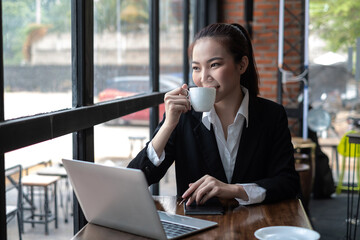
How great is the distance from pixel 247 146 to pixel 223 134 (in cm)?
10

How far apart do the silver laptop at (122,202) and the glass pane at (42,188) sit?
0.37 meters

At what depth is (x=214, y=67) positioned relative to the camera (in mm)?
1993

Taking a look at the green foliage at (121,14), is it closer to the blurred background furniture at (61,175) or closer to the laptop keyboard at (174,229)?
the blurred background furniture at (61,175)

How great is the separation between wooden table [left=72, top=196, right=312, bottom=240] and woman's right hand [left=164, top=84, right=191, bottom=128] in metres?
0.28

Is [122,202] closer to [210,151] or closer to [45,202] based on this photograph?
[210,151]

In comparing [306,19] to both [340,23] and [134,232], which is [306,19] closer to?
[340,23]

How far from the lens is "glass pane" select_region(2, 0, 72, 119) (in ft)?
5.87

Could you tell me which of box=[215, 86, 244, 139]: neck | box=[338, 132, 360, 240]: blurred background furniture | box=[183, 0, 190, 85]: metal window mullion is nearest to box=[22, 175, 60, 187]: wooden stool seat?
box=[215, 86, 244, 139]: neck

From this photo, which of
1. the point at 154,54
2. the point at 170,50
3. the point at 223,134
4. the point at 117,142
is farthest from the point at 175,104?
the point at 170,50

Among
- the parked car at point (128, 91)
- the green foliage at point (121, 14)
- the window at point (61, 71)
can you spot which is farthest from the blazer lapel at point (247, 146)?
the green foliage at point (121, 14)

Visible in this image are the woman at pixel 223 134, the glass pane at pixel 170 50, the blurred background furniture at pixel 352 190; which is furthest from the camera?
the glass pane at pixel 170 50

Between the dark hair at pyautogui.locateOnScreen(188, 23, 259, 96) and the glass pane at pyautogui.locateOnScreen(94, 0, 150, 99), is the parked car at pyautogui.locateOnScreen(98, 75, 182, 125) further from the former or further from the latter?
the dark hair at pyautogui.locateOnScreen(188, 23, 259, 96)

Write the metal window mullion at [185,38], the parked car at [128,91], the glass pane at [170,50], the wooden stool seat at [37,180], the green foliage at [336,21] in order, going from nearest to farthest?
1. the wooden stool seat at [37,180]
2. the parked car at [128,91]
3. the glass pane at [170,50]
4. the metal window mullion at [185,38]
5. the green foliage at [336,21]

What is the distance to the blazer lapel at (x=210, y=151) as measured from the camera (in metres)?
1.99
